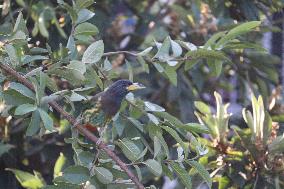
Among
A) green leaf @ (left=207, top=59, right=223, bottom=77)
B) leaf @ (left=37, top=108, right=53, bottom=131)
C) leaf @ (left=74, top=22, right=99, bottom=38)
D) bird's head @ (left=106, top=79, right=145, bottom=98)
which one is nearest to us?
leaf @ (left=37, top=108, right=53, bottom=131)

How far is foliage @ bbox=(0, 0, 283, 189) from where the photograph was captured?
3.00ft

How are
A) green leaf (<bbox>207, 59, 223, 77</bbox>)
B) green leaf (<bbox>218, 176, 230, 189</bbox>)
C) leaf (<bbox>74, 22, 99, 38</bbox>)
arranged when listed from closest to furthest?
leaf (<bbox>74, 22, 99, 38</bbox>) < green leaf (<bbox>207, 59, 223, 77</bbox>) < green leaf (<bbox>218, 176, 230, 189</bbox>)

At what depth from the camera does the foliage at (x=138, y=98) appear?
915mm

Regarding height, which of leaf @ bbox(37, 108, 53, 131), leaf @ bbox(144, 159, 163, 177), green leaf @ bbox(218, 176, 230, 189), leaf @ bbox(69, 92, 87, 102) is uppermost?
leaf @ bbox(37, 108, 53, 131)

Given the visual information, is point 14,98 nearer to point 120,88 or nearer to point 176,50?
point 120,88

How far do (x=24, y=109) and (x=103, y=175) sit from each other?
0.51 feet

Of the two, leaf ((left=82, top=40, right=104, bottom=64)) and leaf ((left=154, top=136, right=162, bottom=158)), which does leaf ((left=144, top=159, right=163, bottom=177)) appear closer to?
leaf ((left=154, top=136, right=162, bottom=158))

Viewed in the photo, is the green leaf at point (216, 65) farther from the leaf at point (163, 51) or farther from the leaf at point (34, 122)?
the leaf at point (34, 122)

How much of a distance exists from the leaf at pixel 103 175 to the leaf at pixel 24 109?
0.45 ft

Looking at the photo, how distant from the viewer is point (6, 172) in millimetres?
1470

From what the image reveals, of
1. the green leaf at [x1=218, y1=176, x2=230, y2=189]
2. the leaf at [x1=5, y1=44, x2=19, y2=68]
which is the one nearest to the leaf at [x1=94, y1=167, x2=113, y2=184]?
the leaf at [x1=5, y1=44, x2=19, y2=68]

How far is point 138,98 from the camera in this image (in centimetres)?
107

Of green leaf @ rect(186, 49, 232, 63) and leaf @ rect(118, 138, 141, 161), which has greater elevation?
green leaf @ rect(186, 49, 232, 63)

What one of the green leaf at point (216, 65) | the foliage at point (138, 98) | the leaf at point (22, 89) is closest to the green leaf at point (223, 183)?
the foliage at point (138, 98)
